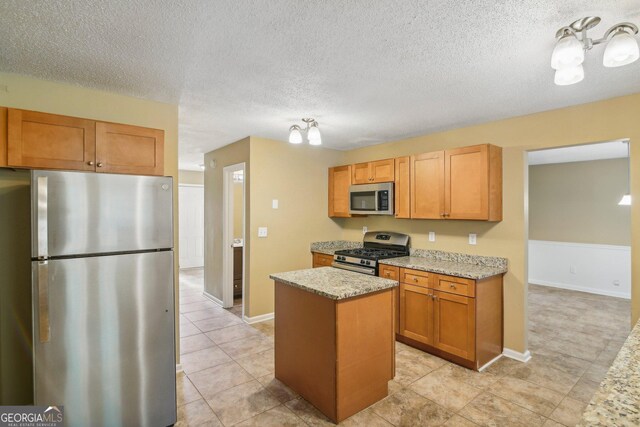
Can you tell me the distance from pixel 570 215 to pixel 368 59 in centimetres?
608

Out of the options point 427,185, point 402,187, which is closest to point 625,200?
point 427,185

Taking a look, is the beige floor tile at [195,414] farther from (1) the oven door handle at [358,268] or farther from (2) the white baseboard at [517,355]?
(2) the white baseboard at [517,355]

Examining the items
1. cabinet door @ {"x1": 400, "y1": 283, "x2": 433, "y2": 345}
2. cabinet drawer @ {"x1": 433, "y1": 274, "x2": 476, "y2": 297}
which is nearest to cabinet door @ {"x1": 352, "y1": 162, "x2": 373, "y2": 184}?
cabinet door @ {"x1": 400, "y1": 283, "x2": 433, "y2": 345}

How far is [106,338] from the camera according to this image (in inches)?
76.8

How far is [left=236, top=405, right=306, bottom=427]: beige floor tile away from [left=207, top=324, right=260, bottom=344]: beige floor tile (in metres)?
1.47

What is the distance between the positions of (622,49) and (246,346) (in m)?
3.76

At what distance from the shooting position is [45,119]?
2.04m

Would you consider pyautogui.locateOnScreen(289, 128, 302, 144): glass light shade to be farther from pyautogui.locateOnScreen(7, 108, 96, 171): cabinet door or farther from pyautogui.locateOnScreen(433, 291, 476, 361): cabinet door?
pyautogui.locateOnScreen(433, 291, 476, 361): cabinet door

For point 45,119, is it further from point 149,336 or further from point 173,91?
point 149,336

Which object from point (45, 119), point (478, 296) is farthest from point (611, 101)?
point (45, 119)

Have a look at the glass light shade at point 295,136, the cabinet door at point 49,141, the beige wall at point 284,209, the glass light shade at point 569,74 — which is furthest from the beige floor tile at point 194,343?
the glass light shade at point 569,74

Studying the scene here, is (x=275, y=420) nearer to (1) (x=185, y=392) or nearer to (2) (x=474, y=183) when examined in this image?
(1) (x=185, y=392)

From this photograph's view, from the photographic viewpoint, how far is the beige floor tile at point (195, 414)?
2.25 meters

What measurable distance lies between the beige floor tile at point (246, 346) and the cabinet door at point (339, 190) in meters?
2.08
